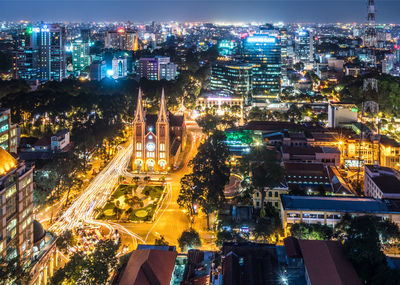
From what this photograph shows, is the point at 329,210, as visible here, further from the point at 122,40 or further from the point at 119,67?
the point at 122,40

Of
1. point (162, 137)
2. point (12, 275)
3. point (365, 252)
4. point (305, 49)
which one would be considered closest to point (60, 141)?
point (162, 137)

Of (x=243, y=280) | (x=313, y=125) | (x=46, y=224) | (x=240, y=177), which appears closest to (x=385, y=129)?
(x=313, y=125)

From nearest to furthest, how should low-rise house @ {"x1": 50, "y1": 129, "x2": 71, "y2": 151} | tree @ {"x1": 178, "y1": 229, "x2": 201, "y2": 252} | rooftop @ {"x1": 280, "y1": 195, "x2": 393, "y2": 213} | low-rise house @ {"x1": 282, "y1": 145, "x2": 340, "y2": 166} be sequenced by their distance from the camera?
tree @ {"x1": 178, "y1": 229, "x2": 201, "y2": 252} → rooftop @ {"x1": 280, "y1": 195, "x2": 393, "y2": 213} → low-rise house @ {"x1": 282, "y1": 145, "x2": 340, "y2": 166} → low-rise house @ {"x1": 50, "y1": 129, "x2": 71, "y2": 151}

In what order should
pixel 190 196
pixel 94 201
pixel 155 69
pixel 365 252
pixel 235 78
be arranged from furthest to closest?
1. pixel 155 69
2. pixel 235 78
3. pixel 94 201
4. pixel 190 196
5. pixel 365 252

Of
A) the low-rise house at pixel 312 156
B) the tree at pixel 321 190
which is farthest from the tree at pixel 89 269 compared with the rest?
the low-rise house at pixel 312 156

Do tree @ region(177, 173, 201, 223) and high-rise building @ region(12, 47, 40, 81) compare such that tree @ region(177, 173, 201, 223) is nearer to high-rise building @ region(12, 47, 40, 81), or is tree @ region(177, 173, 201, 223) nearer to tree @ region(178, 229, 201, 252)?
tree @ region(178, 229, 201, 252)

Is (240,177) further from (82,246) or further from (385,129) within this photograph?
(385,129)

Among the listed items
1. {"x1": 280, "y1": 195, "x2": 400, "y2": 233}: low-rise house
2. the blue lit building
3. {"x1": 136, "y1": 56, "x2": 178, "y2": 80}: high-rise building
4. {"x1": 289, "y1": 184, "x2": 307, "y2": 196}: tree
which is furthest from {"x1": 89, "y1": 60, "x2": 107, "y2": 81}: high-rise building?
{"x1": 280, "y1": 195, "x2": 400, "y2": 233}: low-rise house
